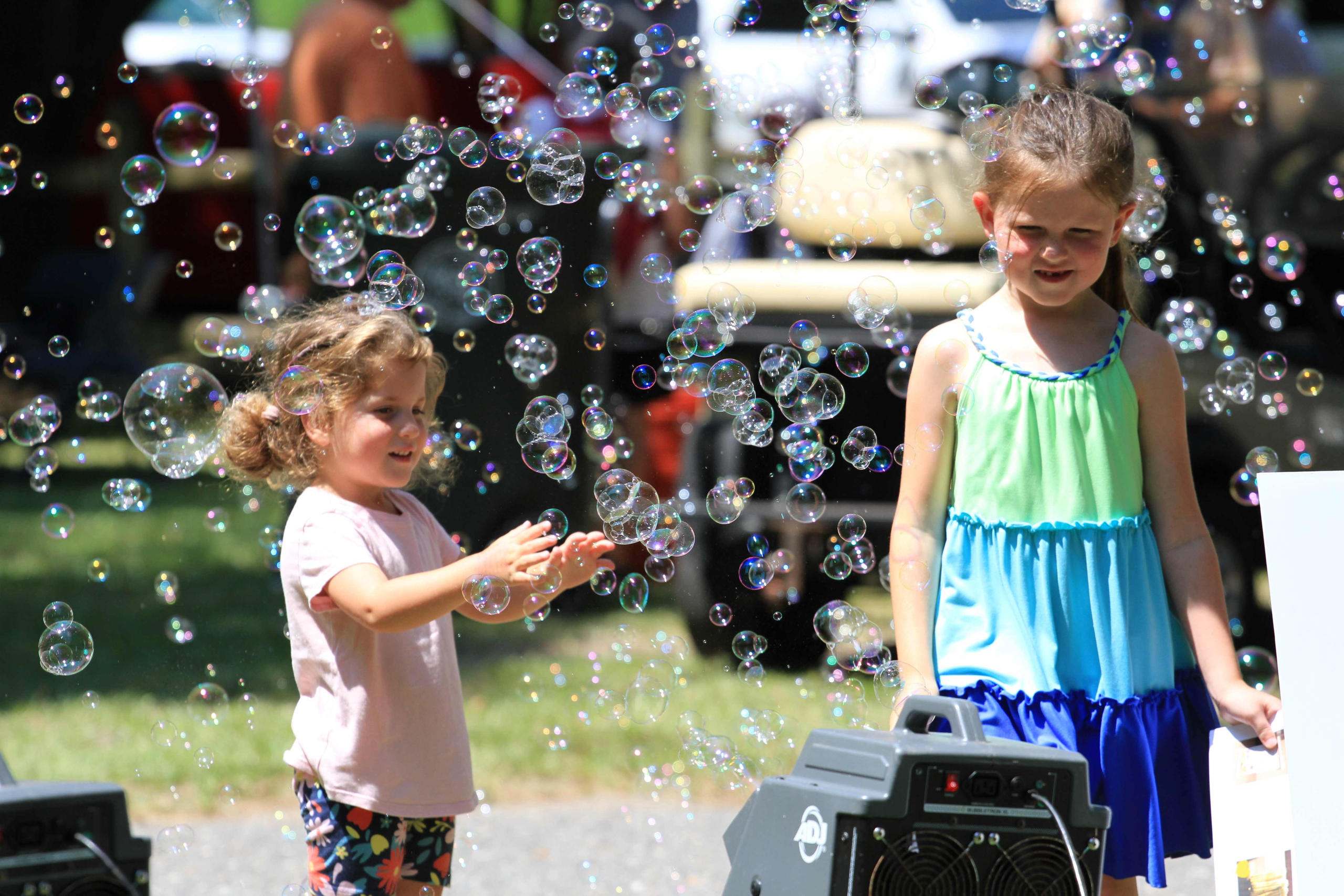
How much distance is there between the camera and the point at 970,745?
1.59m

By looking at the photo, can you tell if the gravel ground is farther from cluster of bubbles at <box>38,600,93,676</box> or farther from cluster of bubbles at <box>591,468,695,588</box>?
cluster of bubbles at <box>591,468,695,588</box>

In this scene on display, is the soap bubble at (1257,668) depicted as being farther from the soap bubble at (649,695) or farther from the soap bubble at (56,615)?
the soap bubble at (56,615)

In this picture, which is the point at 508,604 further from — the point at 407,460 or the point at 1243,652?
the point at 1243,652

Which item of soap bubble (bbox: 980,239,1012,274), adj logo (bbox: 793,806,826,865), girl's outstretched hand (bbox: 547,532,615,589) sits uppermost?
soap bubble (bbox: 980,239,1012,274)

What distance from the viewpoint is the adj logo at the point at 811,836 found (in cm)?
155

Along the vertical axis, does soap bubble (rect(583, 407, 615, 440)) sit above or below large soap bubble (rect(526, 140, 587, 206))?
below

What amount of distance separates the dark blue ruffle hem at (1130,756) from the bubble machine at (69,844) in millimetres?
1019

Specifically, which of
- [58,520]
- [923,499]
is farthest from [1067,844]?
[58,520]

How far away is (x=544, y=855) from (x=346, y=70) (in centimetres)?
247

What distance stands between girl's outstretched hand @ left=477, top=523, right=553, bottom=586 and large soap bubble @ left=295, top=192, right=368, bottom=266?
42.0 inches

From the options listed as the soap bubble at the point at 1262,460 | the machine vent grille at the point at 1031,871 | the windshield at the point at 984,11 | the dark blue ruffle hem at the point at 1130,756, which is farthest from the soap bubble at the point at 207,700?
the windshield at the point at 984,11

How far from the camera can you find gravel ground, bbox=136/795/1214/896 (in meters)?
3.20

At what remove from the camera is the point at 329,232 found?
2752 mm

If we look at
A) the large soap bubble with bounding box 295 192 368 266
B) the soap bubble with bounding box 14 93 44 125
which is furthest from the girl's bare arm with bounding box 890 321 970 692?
the soap bubble with bounding box 14 93 44 125
